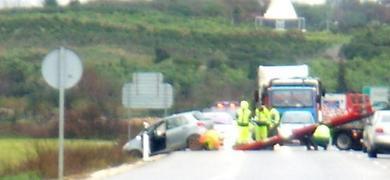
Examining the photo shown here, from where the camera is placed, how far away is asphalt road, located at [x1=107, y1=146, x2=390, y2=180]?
36.3m

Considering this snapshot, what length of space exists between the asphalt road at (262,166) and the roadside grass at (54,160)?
1.15 m

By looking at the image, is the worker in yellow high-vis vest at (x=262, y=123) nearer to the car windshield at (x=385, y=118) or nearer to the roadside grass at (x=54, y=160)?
the roadside grass at (x=54, y=160)

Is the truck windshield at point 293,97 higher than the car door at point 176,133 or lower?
higher

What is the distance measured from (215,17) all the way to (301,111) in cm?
8447

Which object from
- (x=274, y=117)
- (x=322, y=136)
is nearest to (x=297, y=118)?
(x=274, y=117)

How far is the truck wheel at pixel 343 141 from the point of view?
56.0 meters

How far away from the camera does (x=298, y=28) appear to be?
143250 millimetres

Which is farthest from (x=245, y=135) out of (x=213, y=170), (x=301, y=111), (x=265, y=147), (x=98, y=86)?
(x=98, y=86)

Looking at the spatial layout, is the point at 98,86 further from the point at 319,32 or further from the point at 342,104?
the point at 319,32

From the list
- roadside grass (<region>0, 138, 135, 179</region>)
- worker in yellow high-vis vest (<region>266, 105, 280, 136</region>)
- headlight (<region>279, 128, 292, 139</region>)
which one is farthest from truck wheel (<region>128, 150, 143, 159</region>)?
→ worker in yellow high-vis vest (<region>266, 105, 280, 136</region>)

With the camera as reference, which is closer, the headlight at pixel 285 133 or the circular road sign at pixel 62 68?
the circular road sign at pixel 62 68

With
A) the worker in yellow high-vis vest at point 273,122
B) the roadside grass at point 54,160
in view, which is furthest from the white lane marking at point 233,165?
the worker in yellow high-vis vest at point 273,122

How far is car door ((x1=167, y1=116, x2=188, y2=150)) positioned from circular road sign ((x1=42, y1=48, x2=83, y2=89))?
20.8 metres

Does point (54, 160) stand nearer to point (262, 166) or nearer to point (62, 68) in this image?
point (62, 68)
